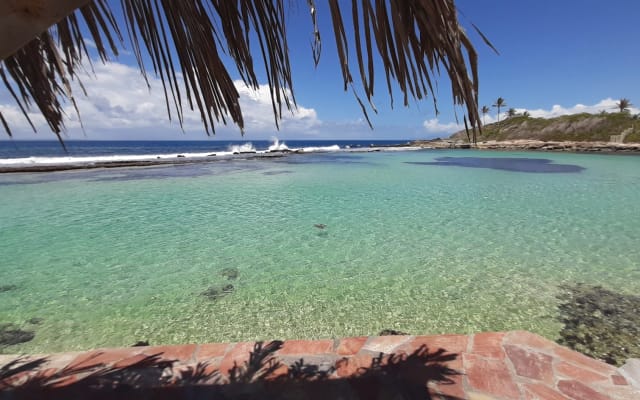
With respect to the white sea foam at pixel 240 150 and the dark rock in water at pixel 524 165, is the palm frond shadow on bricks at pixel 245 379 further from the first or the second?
the white sea foam at pixel 240 150

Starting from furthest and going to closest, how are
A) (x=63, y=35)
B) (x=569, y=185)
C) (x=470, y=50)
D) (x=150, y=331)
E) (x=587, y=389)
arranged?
(x=569, y=185) → (x=150, y=331) → (x=587, y=389) → (x=63, y=35) → (x=470, y=50)

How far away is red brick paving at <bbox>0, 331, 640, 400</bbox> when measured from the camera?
243cm

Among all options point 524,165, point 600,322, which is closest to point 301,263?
point 600,322

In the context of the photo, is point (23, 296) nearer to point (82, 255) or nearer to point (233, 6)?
point (82, 255)

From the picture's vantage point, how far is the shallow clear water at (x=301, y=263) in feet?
12.6

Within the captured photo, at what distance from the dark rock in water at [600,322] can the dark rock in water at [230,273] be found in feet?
14.3

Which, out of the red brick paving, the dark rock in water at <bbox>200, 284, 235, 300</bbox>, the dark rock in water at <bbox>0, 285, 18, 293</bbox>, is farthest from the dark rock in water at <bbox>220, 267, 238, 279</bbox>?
the dark rock in water at <bbox>0, 285, 18, 293</bbox>

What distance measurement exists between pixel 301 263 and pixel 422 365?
3165mm

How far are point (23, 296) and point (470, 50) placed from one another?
6281mm

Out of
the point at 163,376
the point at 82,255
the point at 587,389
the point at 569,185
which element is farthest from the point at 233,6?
the point at 569,185

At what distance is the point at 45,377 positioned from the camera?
2660 mm

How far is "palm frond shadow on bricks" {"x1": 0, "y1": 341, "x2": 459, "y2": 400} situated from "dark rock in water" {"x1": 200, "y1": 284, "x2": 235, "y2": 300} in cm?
160

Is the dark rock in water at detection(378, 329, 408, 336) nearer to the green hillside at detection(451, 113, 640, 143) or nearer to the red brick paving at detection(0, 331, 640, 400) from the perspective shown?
the red brick paving at detection(0, 331, 640, 400)

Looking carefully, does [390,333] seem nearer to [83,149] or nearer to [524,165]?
[524,165]
